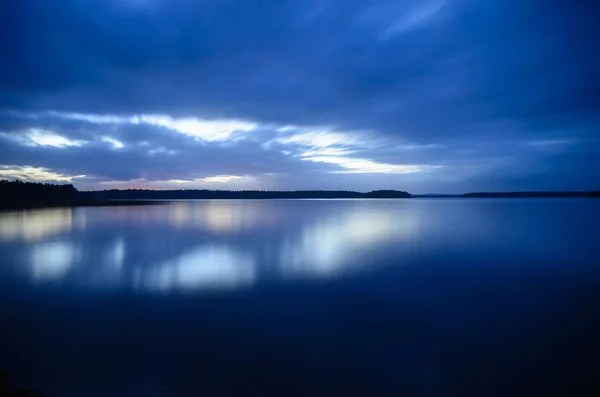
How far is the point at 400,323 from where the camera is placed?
625 centimetres

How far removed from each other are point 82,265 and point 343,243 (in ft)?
38.3

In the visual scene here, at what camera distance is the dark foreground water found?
4262mm

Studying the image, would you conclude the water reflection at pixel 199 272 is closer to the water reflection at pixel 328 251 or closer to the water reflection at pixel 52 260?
the water reflection at pixel 328 251

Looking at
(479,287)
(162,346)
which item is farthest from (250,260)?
(479,287)

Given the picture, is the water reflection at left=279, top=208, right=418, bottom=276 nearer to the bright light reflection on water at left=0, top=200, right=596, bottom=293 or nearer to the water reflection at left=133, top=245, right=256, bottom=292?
the bright light reflection on water at left=0, top=200, right=596, bottom=293

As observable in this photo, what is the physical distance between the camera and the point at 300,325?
241 inches

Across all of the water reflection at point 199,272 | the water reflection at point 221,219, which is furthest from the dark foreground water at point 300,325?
the water reflection at point 221,219

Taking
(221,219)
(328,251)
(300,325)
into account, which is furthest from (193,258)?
(221,219)

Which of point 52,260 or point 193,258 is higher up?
point 193,258

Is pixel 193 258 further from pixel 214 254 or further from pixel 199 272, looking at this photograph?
pixel 199 272

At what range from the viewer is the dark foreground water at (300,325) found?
4262mm

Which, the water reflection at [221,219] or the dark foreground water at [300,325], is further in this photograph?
the water reflection at [221,219]

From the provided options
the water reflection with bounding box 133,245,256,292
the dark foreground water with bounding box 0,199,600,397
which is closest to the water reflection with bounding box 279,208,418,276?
the dark foreground water with bounding box 0,199,600,397

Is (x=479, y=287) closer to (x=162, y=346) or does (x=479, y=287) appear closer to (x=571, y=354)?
(x=571, y=354)
